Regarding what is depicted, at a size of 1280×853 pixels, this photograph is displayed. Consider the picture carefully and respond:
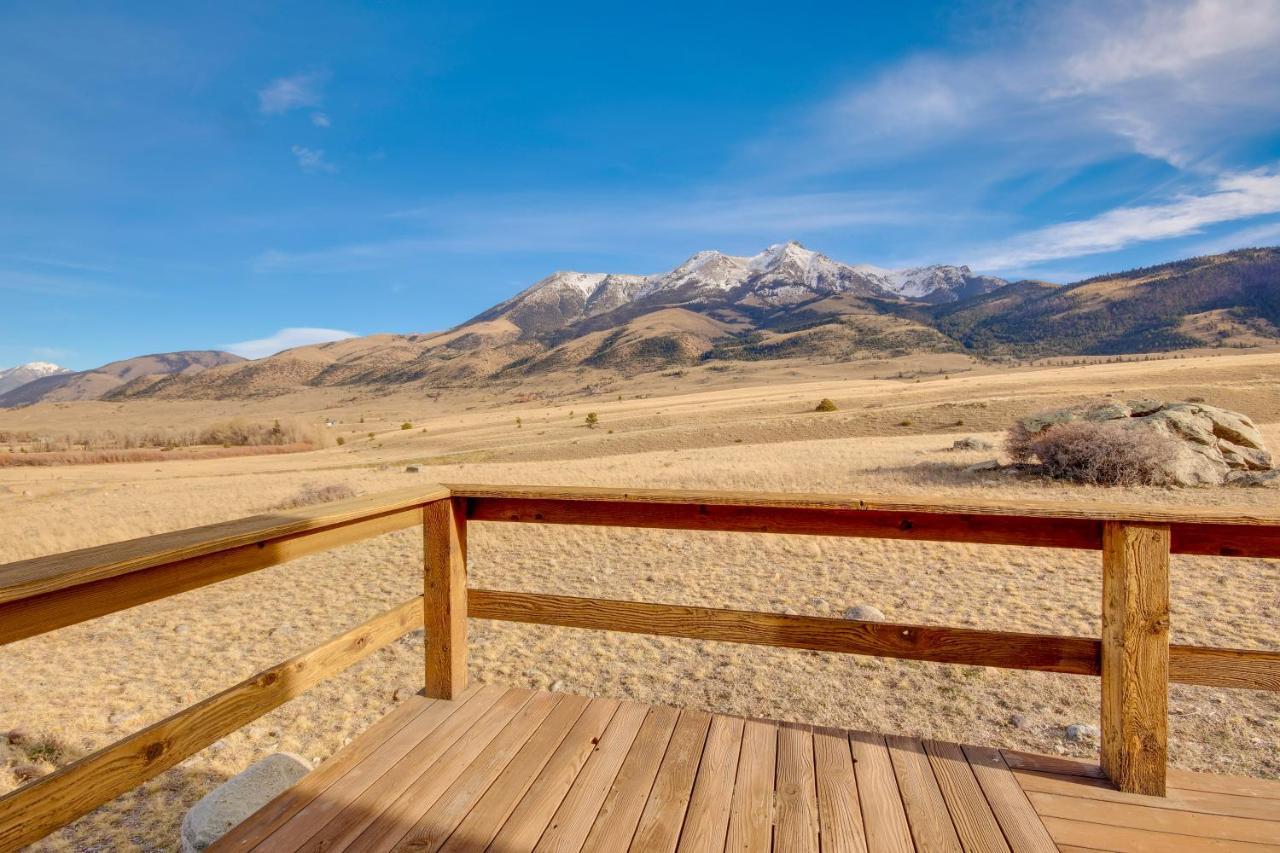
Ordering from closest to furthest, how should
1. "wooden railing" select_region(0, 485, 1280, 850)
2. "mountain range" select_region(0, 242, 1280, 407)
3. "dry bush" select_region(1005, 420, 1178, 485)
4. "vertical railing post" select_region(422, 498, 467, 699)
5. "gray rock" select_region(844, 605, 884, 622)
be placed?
"wooden railing" select_region(0, 485, 1280, 850), "vertical railing post" select_region(422, 498, 467, 699), "gray rock" select_region(844, 605, 884, 622), "dry bush" select_region(1005, 420, 1178, 485), "mountain range" select_region(0, 242, 1280, 407)

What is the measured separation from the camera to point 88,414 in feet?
421

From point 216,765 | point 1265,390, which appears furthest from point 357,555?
point 1265,390

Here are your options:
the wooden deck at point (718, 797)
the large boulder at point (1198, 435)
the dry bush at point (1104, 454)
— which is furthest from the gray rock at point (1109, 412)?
the wooden deck at point (718, 797)

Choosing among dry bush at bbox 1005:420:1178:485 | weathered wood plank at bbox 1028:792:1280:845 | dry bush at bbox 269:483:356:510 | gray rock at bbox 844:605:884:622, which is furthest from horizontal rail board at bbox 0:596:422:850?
dry bush at bbox 1005:420:1178:485

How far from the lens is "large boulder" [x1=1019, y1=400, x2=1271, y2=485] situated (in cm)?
1419

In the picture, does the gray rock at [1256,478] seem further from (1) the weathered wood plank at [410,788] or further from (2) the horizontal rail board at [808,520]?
(1) the weathered wood plank at [410,788]

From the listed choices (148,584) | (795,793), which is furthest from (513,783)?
(148,584)

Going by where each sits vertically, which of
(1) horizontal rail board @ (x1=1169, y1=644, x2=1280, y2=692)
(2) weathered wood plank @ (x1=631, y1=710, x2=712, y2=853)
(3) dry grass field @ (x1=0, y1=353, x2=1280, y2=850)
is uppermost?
(1) horizontal rail board @ (x1=1169, y1=644, x2=1280, y2=692)

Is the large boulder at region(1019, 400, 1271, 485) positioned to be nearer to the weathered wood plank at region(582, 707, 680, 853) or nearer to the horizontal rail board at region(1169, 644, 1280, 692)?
the horizontal rail board at region(1169, 644, 1280, 692)

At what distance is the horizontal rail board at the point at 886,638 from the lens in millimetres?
2812

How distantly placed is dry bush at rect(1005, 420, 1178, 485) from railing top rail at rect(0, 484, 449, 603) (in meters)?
15.6

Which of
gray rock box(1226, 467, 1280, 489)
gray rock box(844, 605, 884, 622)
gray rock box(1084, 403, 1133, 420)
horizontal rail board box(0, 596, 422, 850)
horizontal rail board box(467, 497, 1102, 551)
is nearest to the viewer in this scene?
horizontal rail board box(0, 596, 422, 850)

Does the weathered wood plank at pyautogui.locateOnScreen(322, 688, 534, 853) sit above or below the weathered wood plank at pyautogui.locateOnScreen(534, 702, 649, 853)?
above

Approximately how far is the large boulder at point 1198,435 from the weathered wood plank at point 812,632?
47.3ft
